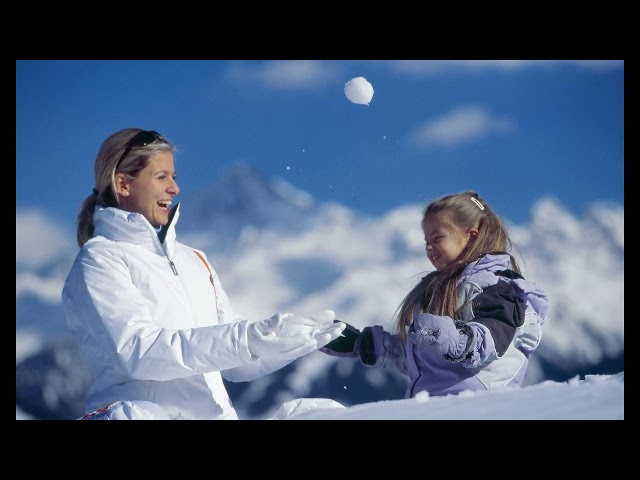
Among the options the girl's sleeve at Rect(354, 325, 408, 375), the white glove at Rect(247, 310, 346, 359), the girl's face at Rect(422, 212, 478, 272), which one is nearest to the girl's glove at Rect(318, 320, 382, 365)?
the girl's sleeve at Rect(354, 325, 408, 375)

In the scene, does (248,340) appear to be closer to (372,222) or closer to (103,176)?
(103,176)

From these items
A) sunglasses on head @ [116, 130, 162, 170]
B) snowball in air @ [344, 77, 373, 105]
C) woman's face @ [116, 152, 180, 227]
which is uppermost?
snowball in air @ [344, 77, 373, 105]

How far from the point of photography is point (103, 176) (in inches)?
145

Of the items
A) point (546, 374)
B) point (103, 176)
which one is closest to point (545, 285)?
point (546, 374)

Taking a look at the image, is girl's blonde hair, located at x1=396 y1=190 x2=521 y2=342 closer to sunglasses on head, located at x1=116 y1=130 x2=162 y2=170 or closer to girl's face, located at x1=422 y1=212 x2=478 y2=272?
girl's face, located at x1=422 y1=212 x2=478 y2=272

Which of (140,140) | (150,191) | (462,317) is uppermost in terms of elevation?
(140,140)

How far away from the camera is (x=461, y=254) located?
3.97m

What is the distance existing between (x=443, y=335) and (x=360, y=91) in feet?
4.60

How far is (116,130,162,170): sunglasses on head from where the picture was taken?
3.68 metres

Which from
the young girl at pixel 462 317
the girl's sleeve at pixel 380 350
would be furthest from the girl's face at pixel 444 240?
the girl's sleeve at pixel 380 350

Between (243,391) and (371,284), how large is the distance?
0.88 metres

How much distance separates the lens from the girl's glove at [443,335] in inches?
138

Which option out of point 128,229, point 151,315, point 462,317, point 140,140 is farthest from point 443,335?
point 140,140

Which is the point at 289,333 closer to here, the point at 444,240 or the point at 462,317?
the point at 462,317
